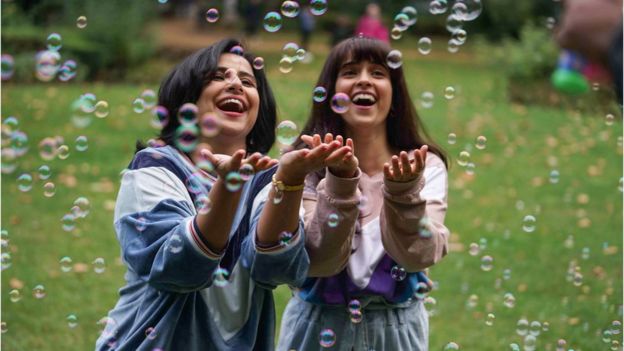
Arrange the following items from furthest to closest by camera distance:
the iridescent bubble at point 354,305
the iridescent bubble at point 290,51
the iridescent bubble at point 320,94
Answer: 1. the iridescent bubble at point 290,51
2. the iridescent bubble at point 320,94
3. the iridescent bubble at point 354,305

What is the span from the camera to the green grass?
5.00 metres

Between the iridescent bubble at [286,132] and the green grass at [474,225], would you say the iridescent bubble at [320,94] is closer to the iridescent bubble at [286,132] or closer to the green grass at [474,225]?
the iridescent bubble at [286,132]

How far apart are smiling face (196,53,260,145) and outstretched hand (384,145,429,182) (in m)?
0.44

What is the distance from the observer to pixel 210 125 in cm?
251

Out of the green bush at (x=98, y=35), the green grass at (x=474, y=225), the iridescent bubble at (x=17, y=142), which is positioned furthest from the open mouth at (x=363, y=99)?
the green bush at (x=98, y=35)

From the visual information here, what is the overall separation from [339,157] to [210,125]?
1.39 ft

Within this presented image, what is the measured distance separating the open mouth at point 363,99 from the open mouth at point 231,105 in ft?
1.52

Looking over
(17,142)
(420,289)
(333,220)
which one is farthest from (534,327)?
(17,142)

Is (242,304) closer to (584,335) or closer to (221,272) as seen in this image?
(221,272)

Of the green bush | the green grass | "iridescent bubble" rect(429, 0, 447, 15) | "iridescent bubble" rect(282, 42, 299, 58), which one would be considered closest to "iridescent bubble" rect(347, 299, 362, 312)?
"iridescent bubble" rect(282, 42, 299, 58)

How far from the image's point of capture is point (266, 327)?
2.54 meters

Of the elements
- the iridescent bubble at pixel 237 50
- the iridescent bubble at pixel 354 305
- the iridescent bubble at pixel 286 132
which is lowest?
the iridescent bubble at pixel 354 305

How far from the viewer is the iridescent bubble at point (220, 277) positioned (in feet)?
7.73

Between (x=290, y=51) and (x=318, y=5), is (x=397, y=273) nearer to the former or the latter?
(x=290, y=51)
